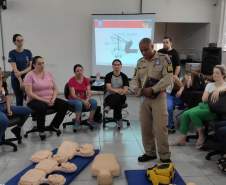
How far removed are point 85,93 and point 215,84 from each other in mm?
1946

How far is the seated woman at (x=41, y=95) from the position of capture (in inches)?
157

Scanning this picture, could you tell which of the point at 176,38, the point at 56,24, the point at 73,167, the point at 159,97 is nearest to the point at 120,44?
the point at 56,24

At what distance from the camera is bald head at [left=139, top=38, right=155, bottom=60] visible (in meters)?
2.95

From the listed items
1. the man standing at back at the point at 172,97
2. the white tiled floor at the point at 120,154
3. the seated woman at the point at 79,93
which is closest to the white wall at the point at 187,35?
the man standing at back at the point at 172,97

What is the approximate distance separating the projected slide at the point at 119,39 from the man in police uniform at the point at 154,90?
A: 3320 mm

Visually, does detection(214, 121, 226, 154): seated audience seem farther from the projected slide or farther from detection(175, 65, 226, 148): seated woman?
the projected slide

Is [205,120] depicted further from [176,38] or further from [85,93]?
[176,38]

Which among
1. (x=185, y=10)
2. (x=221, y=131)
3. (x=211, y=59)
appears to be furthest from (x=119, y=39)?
(x=221, y=131)

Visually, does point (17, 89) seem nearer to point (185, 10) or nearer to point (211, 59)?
point (211, 59)

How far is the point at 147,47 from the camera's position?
2.96 m

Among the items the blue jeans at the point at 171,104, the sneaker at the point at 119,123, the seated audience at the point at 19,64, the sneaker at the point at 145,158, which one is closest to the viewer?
the sneaker at the point at 145,158

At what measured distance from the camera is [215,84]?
372 cm

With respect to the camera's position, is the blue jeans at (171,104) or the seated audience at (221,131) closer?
the seated audience at (221,131)

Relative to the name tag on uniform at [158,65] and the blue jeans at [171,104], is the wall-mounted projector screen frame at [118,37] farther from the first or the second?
the name tag on uniform at [158,65]
